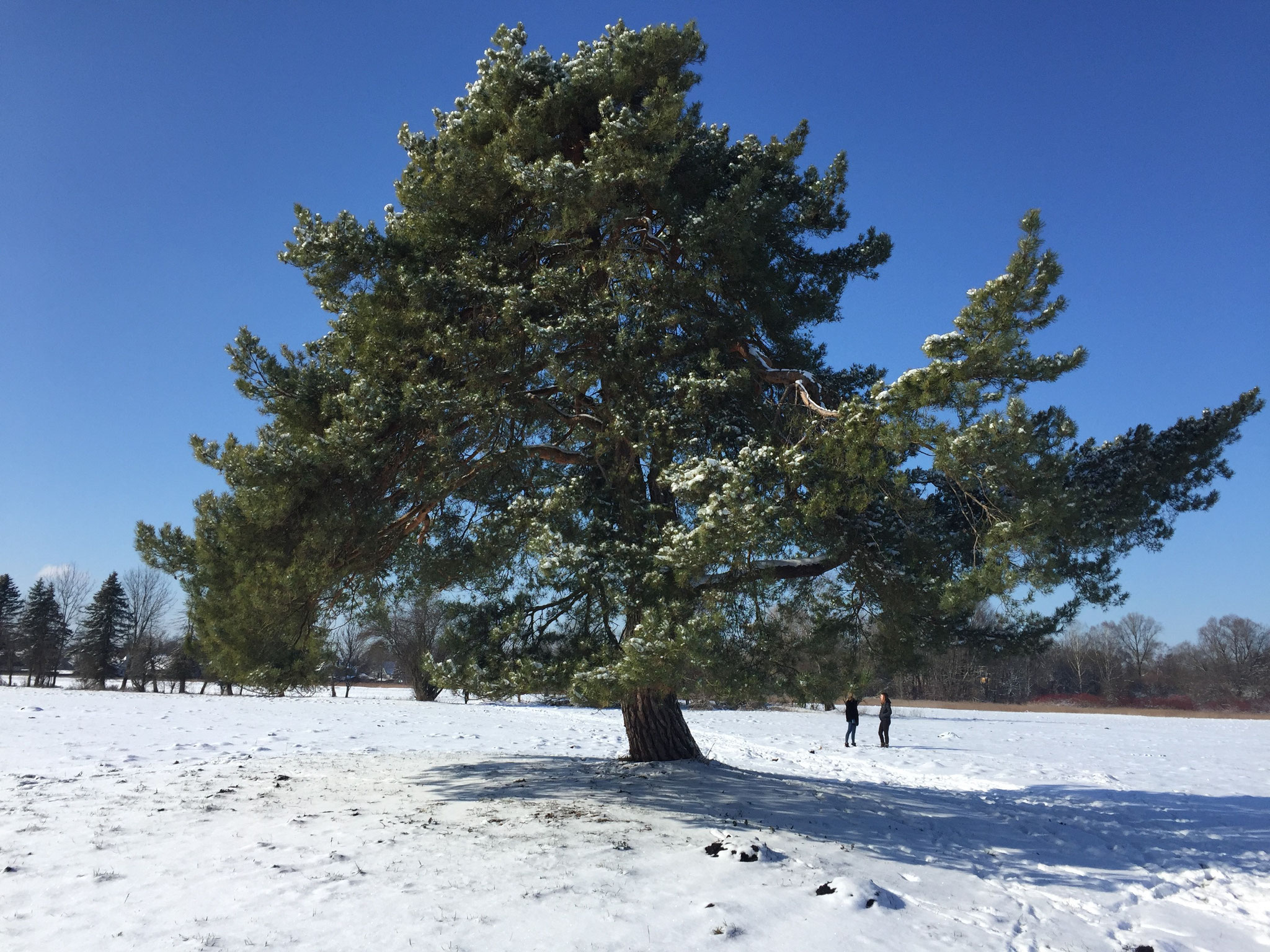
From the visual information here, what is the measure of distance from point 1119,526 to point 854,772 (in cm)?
929

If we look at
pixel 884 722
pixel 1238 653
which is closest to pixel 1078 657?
pixel 1238 653

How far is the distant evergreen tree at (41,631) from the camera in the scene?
182ft

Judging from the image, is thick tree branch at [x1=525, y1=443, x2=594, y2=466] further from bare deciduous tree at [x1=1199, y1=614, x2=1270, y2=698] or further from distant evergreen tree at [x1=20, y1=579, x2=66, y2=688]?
bare deciduous tree at [x1=1199, y1=614, x2=1270, y2=698]

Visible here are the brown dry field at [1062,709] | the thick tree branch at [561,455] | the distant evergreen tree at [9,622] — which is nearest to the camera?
the thick tree branch at [561,455]

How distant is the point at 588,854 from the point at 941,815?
5923 mm

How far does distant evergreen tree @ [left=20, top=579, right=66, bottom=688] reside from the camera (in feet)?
182

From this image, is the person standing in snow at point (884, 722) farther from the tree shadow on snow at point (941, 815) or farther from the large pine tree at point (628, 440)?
the large pine tree at point (628, 440)

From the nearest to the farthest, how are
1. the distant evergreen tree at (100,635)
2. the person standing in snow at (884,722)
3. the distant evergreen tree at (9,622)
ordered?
1. the person standing in snow at (884,722)
2. the distant evergreen tree at (100,635)
3. the distant evergreen tree at (9,622)

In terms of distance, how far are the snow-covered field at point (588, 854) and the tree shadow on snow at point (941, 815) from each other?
60 millimetres

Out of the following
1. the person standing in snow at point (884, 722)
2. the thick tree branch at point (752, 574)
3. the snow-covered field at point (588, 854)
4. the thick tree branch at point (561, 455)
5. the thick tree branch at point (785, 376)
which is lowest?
the person standing in snow at point (884, 722)

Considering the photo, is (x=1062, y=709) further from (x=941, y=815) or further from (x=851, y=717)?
(x=941, y=815)

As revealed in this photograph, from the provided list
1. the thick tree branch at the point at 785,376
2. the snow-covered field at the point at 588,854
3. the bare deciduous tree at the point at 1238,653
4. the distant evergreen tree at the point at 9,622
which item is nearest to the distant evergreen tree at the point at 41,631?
Answer: the distant evergreen tree at the point at 9,622

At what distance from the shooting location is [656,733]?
1220cm

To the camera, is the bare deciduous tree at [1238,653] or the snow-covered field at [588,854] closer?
the snow-covered field at [588,854]
